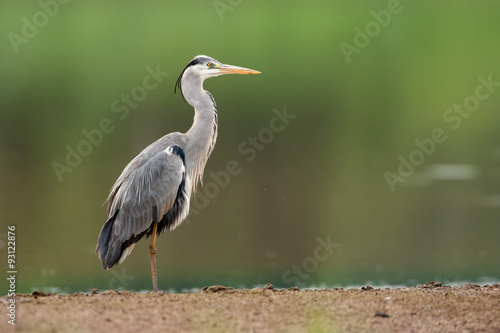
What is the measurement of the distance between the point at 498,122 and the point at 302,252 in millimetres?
7486

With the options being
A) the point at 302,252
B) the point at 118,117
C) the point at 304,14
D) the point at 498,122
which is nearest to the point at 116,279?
the point at 302,252

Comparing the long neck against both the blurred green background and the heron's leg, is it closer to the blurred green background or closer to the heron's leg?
the heron's leg

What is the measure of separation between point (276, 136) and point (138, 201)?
7095mm

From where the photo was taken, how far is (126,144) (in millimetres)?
13195

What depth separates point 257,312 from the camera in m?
5.13

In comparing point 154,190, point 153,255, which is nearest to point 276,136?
point 154,190

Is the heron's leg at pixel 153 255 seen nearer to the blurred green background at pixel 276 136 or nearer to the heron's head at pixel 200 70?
the blurred green background at pixel 276 136

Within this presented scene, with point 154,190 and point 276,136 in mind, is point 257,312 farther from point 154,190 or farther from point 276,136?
point 276,136

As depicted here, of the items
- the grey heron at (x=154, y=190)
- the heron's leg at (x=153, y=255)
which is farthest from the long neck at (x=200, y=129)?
the heron's leg at (x=153, y=255)

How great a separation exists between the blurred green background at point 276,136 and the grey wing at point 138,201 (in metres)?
0.98

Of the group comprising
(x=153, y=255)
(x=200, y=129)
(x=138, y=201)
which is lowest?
(x=153, y=255)

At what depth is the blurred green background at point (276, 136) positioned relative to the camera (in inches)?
Answer: 335

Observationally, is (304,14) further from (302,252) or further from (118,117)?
(302,252)

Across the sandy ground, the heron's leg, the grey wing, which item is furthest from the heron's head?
the sandy ground
